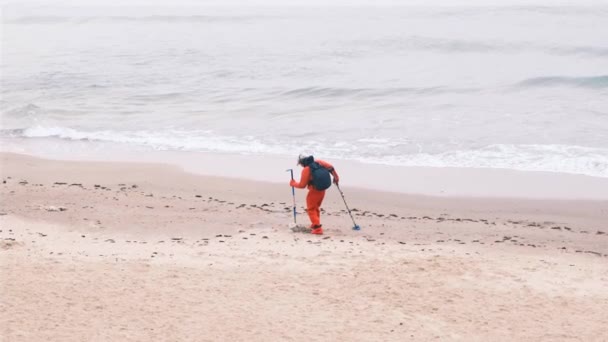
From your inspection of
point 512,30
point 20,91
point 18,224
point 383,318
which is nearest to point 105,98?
point 20,91

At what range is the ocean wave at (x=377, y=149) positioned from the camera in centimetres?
1644

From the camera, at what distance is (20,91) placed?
29.0 metres

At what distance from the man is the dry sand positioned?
366 millimetres

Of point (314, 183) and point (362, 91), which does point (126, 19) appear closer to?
point (362, 91)

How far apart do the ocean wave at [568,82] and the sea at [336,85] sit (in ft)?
0.24

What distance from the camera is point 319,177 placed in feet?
39.2

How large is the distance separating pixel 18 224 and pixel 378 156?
26.8 ft

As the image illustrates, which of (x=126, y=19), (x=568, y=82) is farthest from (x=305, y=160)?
(x=126, y=19)

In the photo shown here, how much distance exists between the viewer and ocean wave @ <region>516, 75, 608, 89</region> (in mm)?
27312

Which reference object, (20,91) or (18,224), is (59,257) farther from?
(20,91)

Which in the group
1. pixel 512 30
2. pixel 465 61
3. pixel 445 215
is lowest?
pixel 445 215

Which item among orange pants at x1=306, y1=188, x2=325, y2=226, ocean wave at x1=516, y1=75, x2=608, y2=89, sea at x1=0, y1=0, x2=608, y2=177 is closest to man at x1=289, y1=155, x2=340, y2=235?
orange pants at x1=306, y1=188, x2=325, y2=226

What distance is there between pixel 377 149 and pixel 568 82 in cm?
1273

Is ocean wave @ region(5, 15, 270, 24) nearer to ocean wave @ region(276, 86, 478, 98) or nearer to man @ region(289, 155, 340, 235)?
ocean wave @ region(276, 86, 478, 98)
